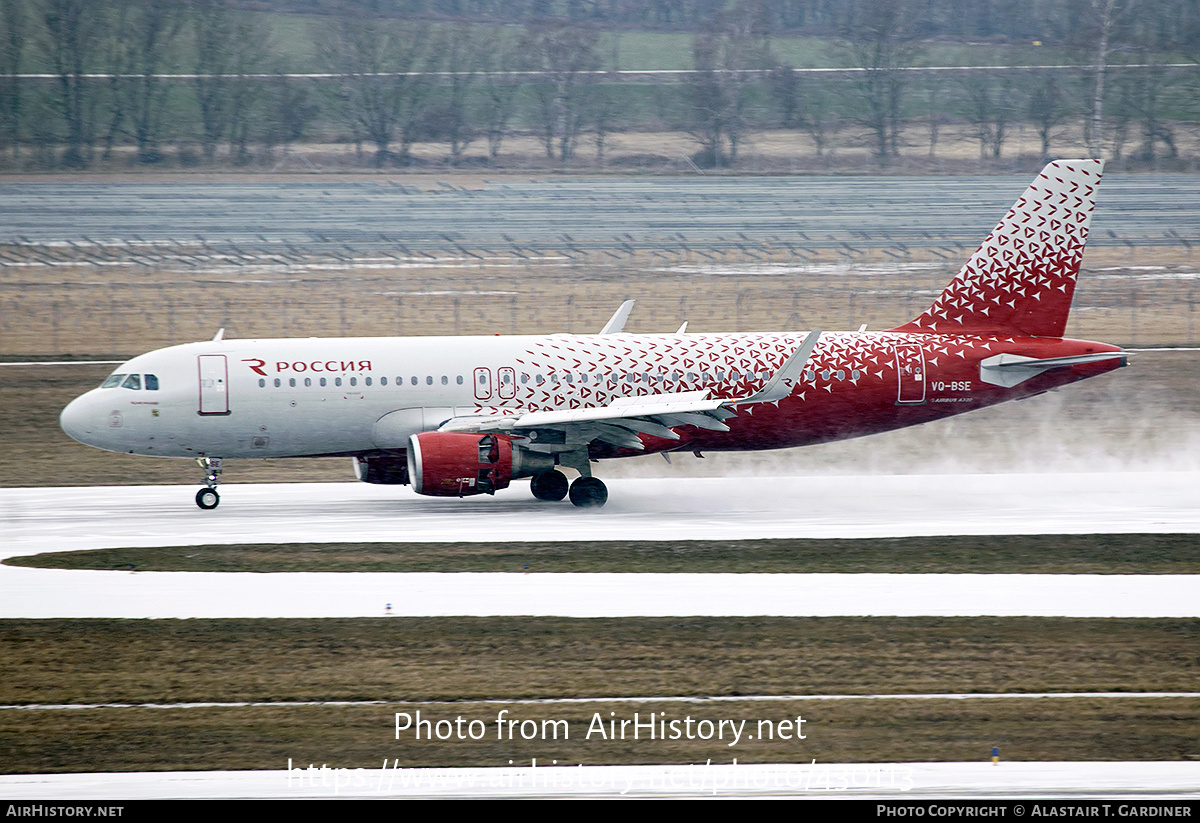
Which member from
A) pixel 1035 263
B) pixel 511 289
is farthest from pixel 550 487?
pixel 511 289

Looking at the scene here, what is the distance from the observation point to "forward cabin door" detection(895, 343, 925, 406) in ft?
96.8

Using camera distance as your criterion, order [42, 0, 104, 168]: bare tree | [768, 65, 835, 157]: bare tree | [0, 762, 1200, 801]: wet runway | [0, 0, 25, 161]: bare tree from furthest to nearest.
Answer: [768, 65, 835, 157]: bare tree → [42, 0, 104, 168]: bare tree → [0, 0, 25, 161]: bare tree → [0, 762, 1200, 801]: wet runway

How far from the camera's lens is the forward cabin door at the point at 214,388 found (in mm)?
28016

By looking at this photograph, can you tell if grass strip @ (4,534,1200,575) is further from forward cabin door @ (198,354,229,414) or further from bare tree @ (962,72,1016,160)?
bare tree @ (962,72,1016,160)

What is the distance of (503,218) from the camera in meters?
75.8

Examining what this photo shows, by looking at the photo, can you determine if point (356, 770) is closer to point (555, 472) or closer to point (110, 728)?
point (110, 728)

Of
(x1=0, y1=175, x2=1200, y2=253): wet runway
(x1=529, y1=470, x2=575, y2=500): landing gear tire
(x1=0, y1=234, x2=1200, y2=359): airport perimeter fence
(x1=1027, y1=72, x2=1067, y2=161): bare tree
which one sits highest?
(x1=1027, y1=72, x2=1067, y2=161): bare tree

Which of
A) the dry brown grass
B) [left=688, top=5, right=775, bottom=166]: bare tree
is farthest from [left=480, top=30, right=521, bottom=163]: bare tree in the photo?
the dry brown grass

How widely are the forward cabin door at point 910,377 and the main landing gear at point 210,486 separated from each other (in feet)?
47.7

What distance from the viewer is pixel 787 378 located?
26797 millimetres

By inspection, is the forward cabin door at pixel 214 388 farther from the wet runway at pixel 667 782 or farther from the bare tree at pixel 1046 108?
the bare tree at pixel 1046 108

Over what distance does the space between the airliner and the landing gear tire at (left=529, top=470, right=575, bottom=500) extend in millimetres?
28

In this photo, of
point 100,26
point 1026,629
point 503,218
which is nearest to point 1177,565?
point 1026,629

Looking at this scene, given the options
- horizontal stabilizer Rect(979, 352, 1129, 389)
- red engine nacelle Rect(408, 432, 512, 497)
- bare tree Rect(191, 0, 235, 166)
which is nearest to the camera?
red engine nacelle Rect(408, 432, 512, 497)
